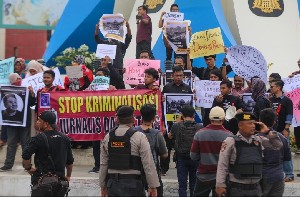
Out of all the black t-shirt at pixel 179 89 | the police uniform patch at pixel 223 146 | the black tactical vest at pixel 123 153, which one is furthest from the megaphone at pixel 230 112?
the black tactical vest at pixel 123 153

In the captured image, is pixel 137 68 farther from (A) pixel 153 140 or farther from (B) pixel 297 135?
(A) pixel 153 140

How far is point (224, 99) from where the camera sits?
515 inches

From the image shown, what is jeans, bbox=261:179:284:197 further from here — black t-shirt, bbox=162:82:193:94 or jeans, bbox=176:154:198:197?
black t-shirt, bbox=162:82:193:94

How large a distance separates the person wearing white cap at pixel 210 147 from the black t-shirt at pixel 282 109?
294cm

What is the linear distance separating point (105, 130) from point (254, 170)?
4.93m

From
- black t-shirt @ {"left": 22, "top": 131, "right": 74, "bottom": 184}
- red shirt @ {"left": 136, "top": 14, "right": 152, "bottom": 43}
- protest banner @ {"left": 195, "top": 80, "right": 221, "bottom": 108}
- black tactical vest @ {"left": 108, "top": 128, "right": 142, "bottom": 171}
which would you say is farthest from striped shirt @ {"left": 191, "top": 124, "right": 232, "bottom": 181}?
red shirt @ {"left": 136, "top": 14, "right": 152, "bottom": 43}

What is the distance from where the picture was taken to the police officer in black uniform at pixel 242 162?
32.5ft

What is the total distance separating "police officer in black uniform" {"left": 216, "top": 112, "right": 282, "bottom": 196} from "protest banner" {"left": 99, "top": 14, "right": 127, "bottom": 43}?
23.8 feet

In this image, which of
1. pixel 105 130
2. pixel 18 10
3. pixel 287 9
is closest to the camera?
pixel 105 130

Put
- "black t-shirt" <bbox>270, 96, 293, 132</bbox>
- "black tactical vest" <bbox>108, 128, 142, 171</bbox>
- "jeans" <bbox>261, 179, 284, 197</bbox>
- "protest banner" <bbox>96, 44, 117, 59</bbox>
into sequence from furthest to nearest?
"protest banner" <bbox>96, 44, 117, 59</bbox> → "black t-shirt" <bbox>270, 96, 293, 132</bbox> → "jeans" <bbox>261, 179, 284, 197</bbox> → "black tactical vest" <bbox>108, 128, 142, 171</bbox>

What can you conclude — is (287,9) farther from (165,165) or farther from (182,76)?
(165,165)

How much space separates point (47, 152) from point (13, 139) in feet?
14.2

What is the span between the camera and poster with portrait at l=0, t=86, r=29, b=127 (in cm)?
1469

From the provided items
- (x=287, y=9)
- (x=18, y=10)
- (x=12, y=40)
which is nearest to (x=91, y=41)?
(x=287, y=9)
